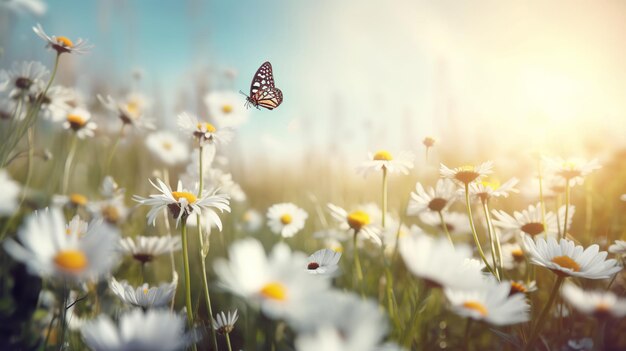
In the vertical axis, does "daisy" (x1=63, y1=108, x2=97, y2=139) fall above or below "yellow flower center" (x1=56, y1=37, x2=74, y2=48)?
below

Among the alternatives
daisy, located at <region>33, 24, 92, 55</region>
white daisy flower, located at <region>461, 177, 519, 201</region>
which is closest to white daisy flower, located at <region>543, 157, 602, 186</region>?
white daisy flower, located at <region>461, 177, 519, 201</region>

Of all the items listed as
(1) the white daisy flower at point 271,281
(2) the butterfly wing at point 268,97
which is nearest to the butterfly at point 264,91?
(2) the butterfly wing at point 268,97

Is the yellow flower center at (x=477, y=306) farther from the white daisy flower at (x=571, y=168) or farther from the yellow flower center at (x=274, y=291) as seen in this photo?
the white daisy flower at (x=571, y=168)

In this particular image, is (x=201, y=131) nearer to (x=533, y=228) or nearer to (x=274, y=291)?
(x=274, y=291)

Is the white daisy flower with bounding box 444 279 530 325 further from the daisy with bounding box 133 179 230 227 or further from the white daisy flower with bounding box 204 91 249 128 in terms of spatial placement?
the white daisy flower with bounding box 204 91 249 128

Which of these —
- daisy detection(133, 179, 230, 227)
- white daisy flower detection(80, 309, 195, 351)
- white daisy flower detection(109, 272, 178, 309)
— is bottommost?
white daisy flower detection(109, 272, 178, 309)

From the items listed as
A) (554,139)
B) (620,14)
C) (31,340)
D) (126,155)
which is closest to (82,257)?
(31,340)

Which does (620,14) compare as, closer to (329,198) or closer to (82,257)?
(82,257)
